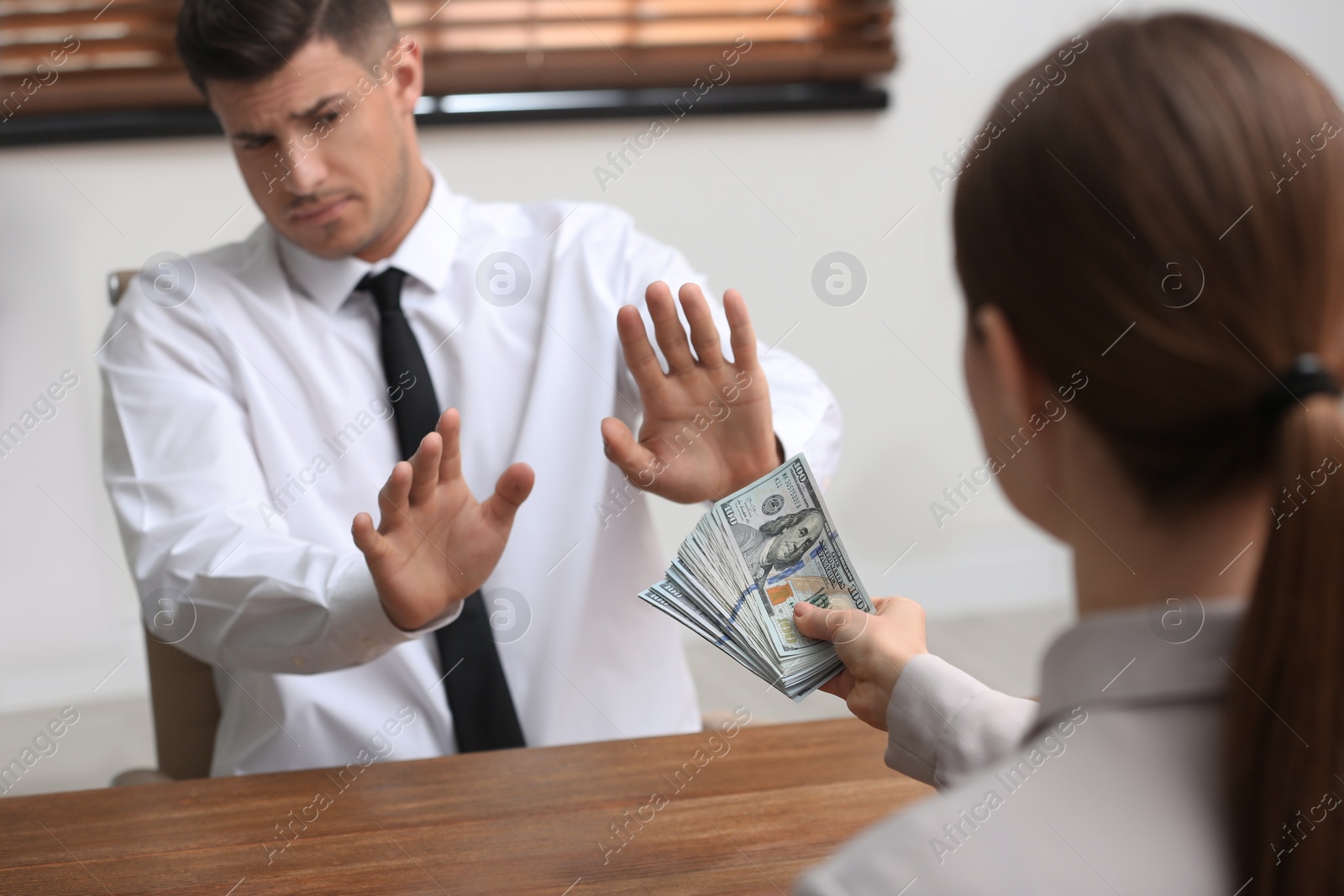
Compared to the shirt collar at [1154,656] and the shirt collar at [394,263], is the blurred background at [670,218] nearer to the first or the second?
the shirt collar at [394,263]

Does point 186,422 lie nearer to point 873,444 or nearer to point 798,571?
point 798,571

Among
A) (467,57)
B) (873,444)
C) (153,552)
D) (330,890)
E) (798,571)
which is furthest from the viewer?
(873,444)

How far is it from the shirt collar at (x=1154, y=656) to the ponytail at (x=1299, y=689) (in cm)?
3

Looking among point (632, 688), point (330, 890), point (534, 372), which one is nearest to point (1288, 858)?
point (330, 890)

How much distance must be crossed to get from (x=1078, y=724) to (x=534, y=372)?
117 centimetres

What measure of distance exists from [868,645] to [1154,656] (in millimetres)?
429

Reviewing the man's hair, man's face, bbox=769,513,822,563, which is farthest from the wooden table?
the man's hair

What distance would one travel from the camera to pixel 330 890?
872 mm

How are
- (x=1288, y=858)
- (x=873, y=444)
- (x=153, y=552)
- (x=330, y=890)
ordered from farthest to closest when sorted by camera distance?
(x=873, y=444), (x=153, y=552), (x=330, y=890), (x=1288, y=858)

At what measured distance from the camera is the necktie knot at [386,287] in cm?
156

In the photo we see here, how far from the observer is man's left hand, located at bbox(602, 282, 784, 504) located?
4.02 feet

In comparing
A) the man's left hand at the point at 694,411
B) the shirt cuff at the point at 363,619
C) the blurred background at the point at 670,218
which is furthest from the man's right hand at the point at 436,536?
the blurred background at the point at 670,218

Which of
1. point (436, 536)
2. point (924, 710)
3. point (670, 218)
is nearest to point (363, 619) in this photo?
point (436, 536)

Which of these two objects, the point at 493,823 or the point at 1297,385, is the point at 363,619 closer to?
the point at 493,823
